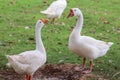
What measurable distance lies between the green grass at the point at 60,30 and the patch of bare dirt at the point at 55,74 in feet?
1.22

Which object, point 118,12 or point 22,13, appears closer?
point 22,13

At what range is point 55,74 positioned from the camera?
26.6 feet

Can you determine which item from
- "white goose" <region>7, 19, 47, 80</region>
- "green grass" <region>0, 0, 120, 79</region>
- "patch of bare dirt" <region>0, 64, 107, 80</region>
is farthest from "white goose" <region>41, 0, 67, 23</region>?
"white goose" <region>7, 19, 47, 80</region>

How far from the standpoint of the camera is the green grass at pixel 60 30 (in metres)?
9.06

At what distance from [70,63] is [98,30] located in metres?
3.57

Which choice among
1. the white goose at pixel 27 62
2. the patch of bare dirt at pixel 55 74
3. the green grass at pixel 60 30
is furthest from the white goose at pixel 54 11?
the white goose at pixel 27 62

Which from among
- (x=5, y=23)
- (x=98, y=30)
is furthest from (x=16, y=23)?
(x=98, y=30)

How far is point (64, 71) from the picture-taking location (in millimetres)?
8258

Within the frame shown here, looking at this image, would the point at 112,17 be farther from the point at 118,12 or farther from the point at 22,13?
the point at 22,13

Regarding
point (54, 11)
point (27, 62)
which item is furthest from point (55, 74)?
point (54, 11)

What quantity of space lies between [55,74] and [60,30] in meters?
3.92

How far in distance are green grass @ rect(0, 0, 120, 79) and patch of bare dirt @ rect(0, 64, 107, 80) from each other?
1.22 feet

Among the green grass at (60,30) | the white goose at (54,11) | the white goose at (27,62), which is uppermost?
the white goose at (27,62)

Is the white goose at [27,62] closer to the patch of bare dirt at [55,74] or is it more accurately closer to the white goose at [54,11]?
the patch of bare dirt at [55,74]
